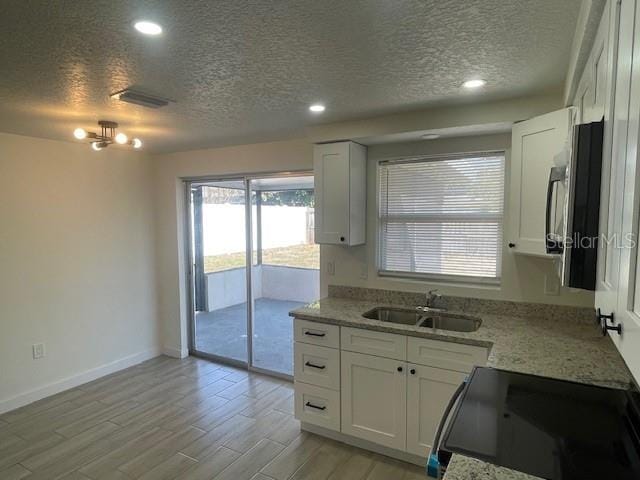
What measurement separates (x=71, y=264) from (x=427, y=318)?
3407 millimetres

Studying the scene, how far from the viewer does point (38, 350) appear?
3.59 m

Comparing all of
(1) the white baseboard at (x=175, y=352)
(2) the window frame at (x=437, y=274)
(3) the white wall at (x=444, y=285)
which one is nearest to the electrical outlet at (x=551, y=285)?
(3) the white wall at (x=444, y=285)

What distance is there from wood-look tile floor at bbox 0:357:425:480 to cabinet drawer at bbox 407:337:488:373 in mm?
782

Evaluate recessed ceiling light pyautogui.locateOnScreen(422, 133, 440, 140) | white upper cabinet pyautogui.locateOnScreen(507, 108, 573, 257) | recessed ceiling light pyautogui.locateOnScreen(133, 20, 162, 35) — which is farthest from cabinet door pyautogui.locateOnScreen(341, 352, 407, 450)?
recessed ceiling light pyautogui.locateOnScreen(133, 20, 162, 35)

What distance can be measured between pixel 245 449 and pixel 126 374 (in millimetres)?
2063

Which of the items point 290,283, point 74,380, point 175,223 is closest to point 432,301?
point 290,283

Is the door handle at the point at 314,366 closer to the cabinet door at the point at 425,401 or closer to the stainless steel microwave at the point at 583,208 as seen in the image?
the cabinet door at the point at 425,401

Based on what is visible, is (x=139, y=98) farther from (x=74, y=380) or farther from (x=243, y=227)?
(x=74, y=380)

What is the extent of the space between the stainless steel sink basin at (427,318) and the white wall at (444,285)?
204 millimetres

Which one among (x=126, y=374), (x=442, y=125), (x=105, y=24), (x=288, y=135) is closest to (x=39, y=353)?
(x=126, y=374)

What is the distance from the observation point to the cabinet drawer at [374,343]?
101 inches

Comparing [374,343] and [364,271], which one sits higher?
[364,271]

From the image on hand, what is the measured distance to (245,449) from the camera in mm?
2832

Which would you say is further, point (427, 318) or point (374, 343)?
point (427, 318)
